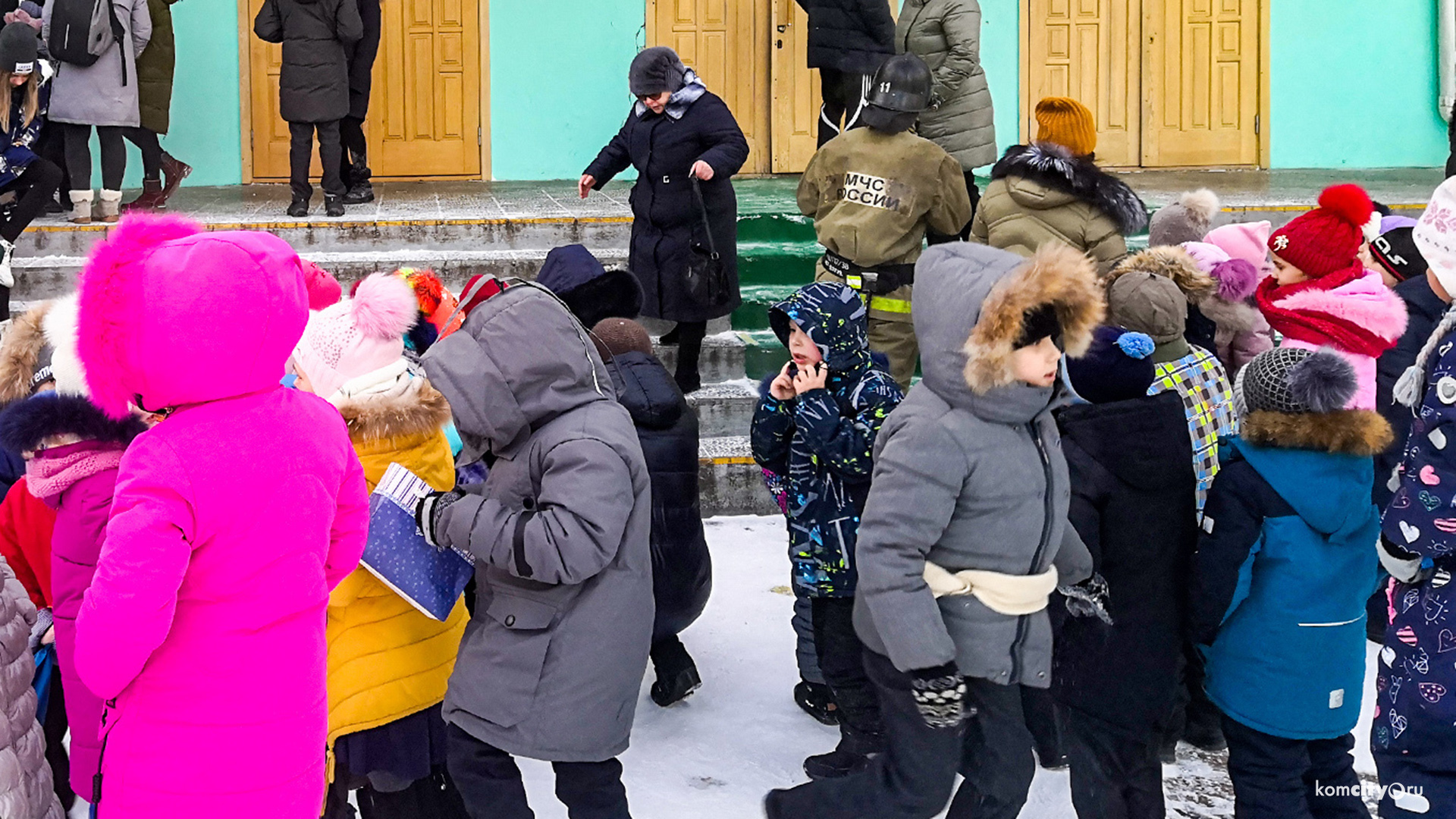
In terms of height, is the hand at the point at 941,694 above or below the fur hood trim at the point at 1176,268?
below

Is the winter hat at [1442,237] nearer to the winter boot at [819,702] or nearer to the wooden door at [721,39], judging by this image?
the winter boot at [819,702]

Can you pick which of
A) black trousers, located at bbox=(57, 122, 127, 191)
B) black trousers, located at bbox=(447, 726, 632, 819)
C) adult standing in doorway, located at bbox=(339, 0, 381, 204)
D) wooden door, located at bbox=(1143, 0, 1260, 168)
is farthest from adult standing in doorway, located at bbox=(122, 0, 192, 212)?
wooden door, located at bbox=(1143, 0, 1260, 168)

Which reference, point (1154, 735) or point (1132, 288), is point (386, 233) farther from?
point (1154, 735)

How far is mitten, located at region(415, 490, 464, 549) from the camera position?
2807 mm

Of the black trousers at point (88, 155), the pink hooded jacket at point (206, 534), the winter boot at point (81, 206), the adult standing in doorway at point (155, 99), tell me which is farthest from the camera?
the adult standing in doorway at point (155, 99)

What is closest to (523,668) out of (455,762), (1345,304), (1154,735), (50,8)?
(455,762)

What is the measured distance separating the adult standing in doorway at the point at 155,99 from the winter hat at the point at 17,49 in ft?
4.85

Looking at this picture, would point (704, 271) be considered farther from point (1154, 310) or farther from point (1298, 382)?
point (1298, 382)

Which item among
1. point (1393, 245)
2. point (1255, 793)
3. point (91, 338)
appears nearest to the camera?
point (91, 338)

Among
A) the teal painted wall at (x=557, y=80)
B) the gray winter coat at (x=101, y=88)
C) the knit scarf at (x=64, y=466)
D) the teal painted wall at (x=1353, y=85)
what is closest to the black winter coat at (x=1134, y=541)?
the knit scarf at (x=64, y=466)

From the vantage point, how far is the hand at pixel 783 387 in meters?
3.53

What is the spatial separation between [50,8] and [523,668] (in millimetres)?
6466

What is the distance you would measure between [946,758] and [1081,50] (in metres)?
8.75

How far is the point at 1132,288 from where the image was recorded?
355 centimetres
